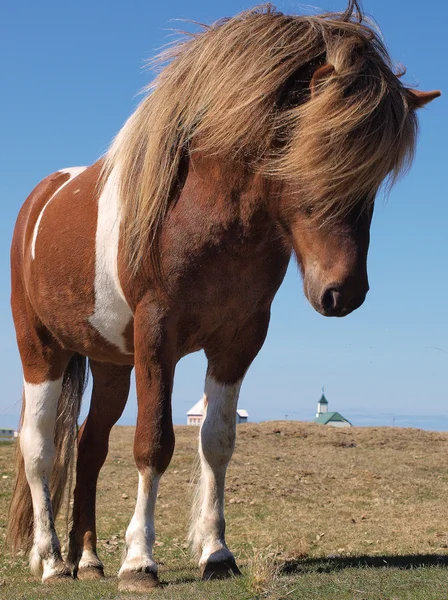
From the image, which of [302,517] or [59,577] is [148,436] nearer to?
[59,577]

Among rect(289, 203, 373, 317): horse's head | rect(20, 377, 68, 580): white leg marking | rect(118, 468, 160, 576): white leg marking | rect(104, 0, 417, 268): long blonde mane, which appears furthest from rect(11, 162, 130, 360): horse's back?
rect(289, 203, 373, 317): horse's head

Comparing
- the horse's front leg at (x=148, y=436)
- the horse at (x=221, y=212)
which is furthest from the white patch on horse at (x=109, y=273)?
the horse's front leg at (x=148, y=436)

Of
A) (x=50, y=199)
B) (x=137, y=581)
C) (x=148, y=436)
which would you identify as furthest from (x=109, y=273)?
(x=137, y=581)

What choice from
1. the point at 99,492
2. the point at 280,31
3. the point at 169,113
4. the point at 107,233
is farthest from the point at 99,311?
the point at 99,492

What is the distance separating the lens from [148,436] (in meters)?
4.04

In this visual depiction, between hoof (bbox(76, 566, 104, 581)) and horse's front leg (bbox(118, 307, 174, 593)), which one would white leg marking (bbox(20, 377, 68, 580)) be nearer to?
hoof (bbox(76, 566, 104, 581))

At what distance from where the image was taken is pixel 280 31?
4.06m

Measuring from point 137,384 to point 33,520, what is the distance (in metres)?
2.16

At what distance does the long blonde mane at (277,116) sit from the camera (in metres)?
3.69

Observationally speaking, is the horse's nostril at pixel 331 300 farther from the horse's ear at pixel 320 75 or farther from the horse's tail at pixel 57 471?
the horse's tail at pixel 57 471

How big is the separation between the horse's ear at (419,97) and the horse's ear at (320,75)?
50 cm

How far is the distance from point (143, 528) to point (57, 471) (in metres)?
1.85

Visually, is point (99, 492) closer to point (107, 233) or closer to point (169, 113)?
point (107, 233)

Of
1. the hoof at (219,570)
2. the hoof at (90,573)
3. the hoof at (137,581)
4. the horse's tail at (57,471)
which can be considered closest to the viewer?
the hoof at (137,581)
